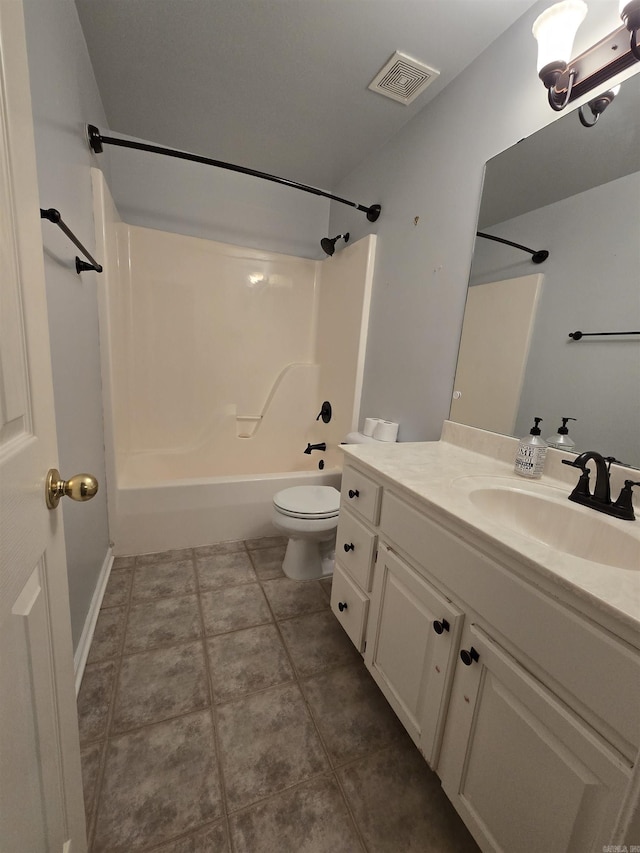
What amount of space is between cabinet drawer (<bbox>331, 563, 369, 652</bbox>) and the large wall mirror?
822 mm

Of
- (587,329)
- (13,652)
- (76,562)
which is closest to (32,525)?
(13,652)

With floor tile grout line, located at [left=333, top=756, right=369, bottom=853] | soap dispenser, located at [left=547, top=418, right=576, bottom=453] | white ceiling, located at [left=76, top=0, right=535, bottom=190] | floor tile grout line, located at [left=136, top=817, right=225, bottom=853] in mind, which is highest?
white ceiling, located at [left=76, top=0, right=535, bottom=190]

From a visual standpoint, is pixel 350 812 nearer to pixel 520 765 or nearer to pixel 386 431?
pixel 520 765

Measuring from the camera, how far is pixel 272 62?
57.0 inches

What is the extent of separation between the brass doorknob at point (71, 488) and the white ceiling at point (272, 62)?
5.75 ft

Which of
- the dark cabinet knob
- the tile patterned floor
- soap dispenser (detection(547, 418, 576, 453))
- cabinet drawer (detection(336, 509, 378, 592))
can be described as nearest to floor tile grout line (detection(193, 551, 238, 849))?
the tile patterned floor

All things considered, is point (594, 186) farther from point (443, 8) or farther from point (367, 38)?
point (367, 38)

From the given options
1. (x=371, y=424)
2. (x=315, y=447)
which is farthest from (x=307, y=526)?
(x=315, y=447)

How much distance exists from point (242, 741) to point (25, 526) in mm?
1025

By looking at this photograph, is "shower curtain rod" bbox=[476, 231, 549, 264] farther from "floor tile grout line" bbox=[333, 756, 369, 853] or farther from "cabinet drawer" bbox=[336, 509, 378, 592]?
"floor tile grout line" bbox=[333, 756, 369, 853]

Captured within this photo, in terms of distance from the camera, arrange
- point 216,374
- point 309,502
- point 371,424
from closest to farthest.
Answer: point 309,502 → point 371,424 → point 216,374

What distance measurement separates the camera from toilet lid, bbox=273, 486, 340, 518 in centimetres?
167

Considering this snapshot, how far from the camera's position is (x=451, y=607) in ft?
2.64

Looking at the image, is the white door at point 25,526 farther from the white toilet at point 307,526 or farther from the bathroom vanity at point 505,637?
the white toilet at point 307,526
